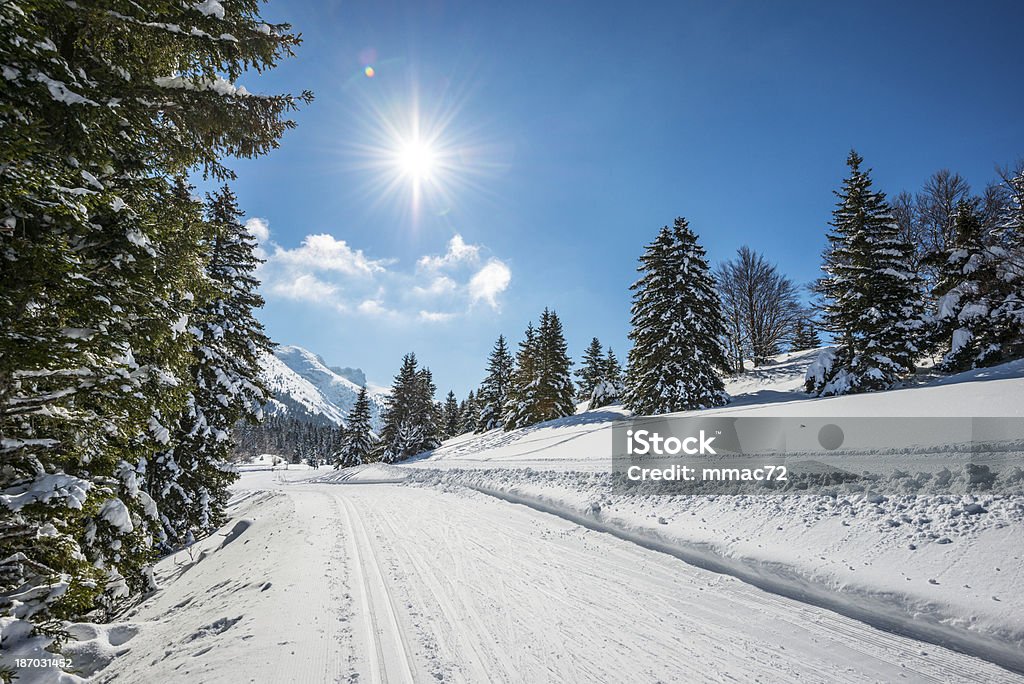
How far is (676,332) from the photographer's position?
1969cm

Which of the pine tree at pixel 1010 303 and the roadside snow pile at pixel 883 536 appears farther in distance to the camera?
the pine tree at pixel 1010 303

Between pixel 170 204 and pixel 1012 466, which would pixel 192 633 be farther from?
pixel 1012 466

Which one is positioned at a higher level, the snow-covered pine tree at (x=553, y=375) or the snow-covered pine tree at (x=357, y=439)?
the snow-covered pine tree at (x=553, y=375)

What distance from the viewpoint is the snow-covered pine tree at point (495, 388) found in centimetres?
3991

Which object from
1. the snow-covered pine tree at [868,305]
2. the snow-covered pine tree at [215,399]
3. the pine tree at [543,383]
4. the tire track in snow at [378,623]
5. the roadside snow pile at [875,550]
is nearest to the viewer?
the tire track in snow at [378,623]

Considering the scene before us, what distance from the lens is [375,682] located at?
3.45m

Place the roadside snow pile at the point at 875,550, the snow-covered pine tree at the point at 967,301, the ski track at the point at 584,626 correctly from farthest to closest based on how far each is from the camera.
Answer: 1. the snow-covered pine tree at the point at 967,301
2. the roadside snow pile at the point at 875,550
3. the ski track at the point at 584,626

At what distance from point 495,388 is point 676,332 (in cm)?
2378

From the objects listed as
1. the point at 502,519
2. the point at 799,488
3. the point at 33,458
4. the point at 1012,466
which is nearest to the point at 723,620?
the point at 799,488

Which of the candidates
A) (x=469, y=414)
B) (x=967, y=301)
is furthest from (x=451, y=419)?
(x=967, y=301)

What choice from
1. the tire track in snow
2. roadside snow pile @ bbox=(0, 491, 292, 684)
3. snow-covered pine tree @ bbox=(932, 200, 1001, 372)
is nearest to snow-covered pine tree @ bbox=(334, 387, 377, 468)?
roadside snow pile @ bbox=(0, 491, 292, 684)

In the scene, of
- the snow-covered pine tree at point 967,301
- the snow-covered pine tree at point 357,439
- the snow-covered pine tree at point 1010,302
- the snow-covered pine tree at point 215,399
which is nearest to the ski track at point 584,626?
the snow-covered pine tree at point 215,399

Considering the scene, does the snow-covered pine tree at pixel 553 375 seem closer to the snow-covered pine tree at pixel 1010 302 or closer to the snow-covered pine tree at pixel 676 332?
the snow-covered pine tree at pixel 676 332

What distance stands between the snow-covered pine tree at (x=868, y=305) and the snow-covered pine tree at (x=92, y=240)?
18.8m
